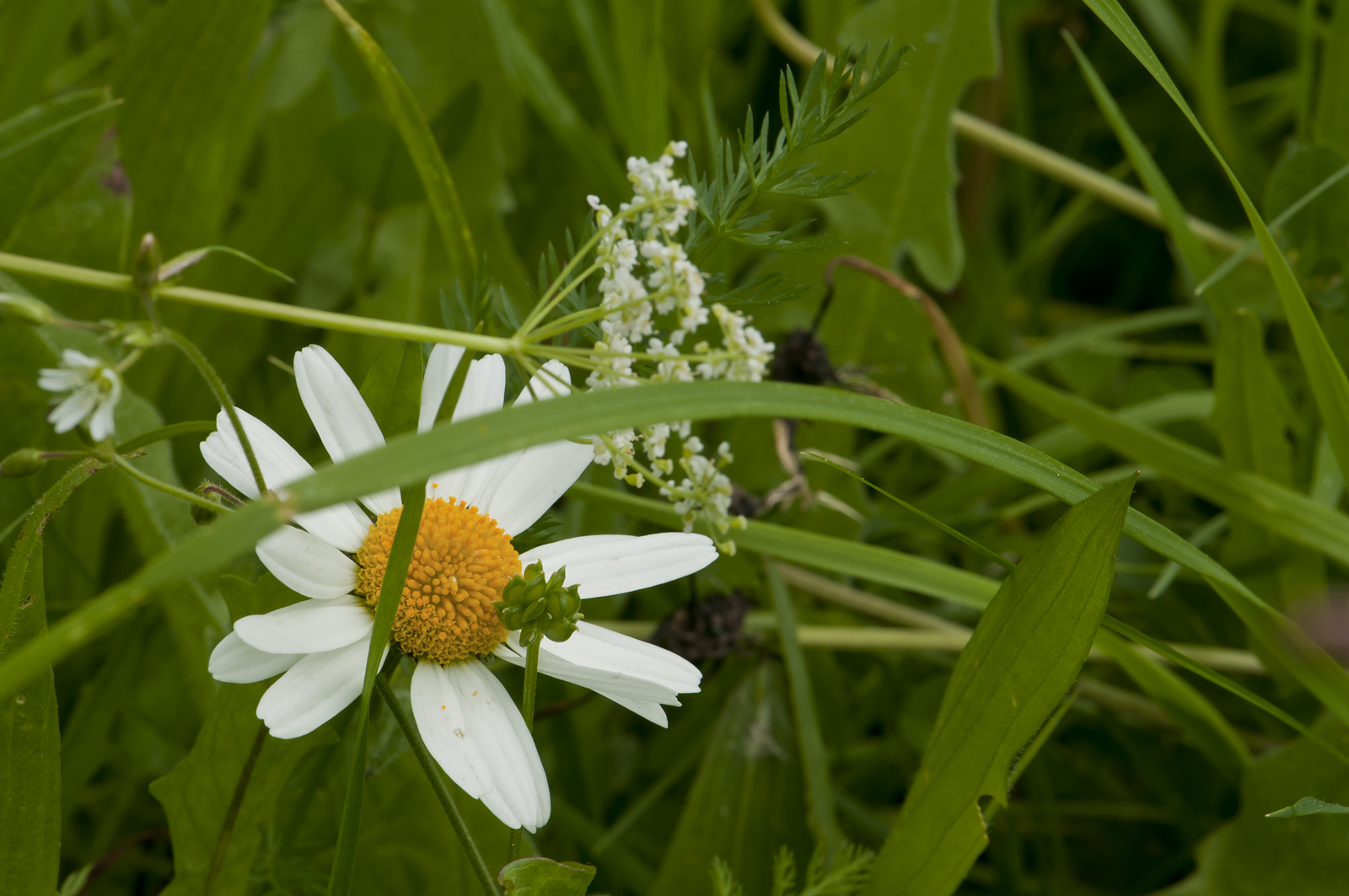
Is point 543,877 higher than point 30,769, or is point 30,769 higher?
point 30,769

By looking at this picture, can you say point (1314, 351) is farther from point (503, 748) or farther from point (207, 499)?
point (207, 499)

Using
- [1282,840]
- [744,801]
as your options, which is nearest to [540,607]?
[744,801]

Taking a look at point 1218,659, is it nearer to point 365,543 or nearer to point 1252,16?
point 365,543

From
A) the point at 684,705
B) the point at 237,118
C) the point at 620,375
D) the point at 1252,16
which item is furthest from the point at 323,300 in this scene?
the point at 1252,16

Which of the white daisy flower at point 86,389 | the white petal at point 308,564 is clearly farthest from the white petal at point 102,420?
the white petal at point 308,564

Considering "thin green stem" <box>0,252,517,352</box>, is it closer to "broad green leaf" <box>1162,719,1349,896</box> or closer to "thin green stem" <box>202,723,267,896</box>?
"thin green stem" <box>202,723,267,896</box>

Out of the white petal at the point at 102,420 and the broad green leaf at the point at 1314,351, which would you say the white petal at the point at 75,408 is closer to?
the white petal at the point at 102,420
